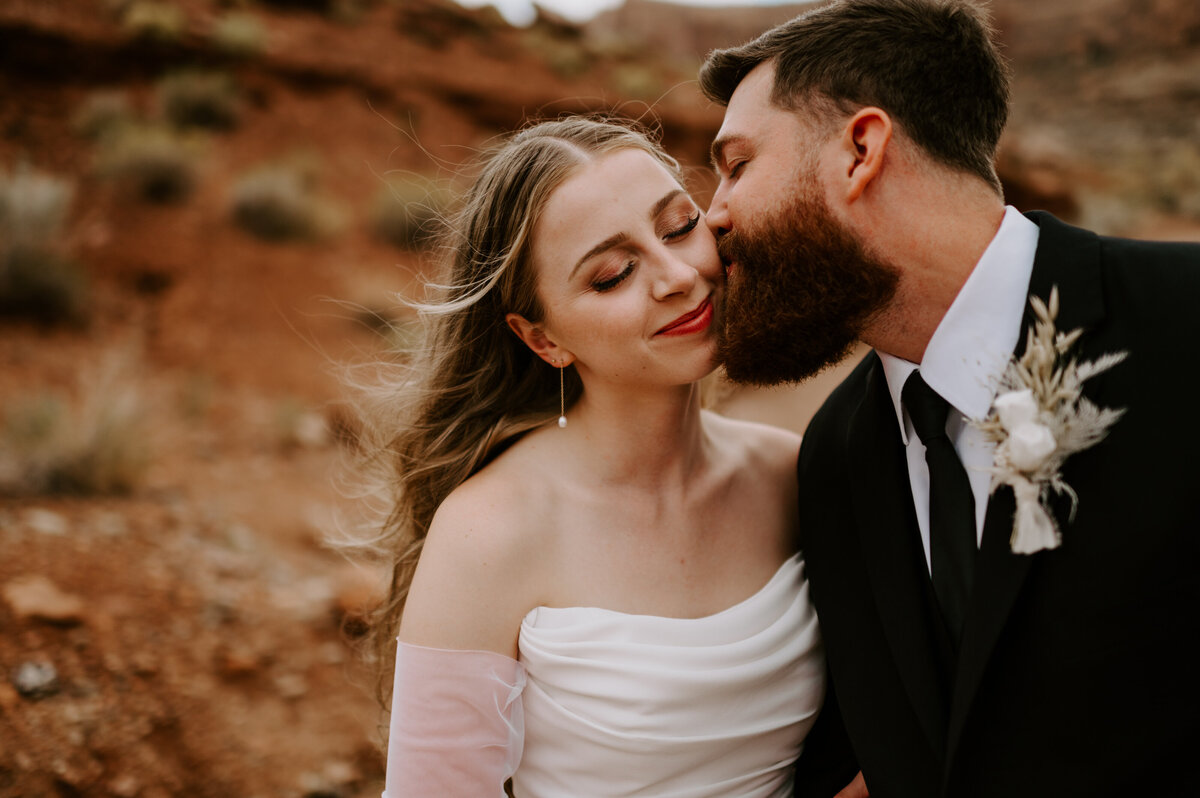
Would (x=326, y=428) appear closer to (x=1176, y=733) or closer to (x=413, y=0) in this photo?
(x=1176, y=733)

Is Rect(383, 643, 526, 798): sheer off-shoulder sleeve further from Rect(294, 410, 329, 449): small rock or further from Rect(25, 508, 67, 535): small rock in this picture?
Rect(294, 410, 329, 449): small rock

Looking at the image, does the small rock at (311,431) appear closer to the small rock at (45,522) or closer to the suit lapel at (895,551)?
the small rock at (45,522)

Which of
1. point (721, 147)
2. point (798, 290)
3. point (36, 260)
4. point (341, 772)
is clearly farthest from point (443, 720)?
point (36, 260)

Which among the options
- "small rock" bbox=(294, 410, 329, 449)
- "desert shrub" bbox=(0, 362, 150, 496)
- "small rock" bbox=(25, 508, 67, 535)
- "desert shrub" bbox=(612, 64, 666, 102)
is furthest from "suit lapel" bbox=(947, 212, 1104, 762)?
"desert shrub" bbox=(612, 64, 666, 102)

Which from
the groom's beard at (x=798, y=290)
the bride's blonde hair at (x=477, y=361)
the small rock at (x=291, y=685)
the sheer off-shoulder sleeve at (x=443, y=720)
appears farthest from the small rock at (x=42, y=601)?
the groom's beard at (x=798, y=290)

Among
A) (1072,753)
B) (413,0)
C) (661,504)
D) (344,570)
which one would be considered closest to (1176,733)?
(1072,753)

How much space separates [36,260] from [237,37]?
285 inches

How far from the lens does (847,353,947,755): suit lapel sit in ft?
6.48

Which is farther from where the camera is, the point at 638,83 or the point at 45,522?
the point at 638,83

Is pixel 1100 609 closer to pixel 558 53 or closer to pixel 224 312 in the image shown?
pixel 224 312

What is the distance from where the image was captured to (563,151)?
247 centimetres

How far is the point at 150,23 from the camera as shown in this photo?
13117 millimetres

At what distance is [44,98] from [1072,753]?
1404cm

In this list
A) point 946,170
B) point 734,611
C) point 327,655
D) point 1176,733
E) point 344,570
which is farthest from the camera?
point 344,570
